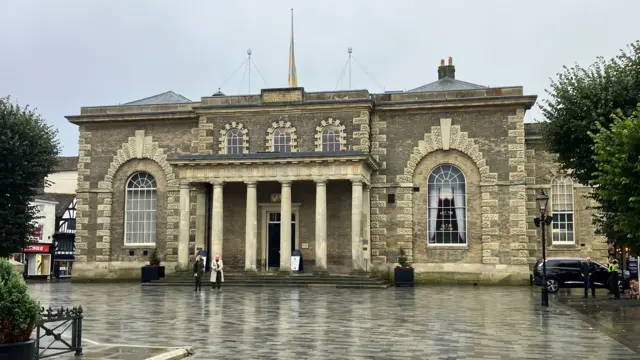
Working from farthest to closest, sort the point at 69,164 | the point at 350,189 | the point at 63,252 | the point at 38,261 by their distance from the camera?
the point at 69,164 → the point at 63,252 → the point at 38,261 → the point at 350,189

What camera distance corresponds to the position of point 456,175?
1228 inches

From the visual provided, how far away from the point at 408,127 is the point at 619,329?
714 inches

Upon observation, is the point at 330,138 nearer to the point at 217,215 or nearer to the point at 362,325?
the point at 217,215

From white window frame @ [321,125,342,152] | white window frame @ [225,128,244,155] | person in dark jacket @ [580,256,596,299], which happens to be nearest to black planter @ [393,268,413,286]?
→ white window frame @ [321,125,342,152]

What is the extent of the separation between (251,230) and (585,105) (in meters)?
15.2

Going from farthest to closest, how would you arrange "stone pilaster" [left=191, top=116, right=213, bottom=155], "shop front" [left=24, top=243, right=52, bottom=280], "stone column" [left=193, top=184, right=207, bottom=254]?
"shop front" [left=24, top=243, right=52, bottom=280] < "stone pilaster" [left=191, top=116, right=213, bottom=155] < "stone column" [left=193, top=184, right=207, bottom=254]

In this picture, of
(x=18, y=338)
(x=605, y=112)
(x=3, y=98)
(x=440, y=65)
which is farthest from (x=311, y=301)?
(x=440, y=65)

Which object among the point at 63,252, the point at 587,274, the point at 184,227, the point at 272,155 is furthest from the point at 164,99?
the point at 587,274

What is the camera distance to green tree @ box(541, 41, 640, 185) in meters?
20.6

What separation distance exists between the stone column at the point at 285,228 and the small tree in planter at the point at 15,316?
68.9 feet

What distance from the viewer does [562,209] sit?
32062mm

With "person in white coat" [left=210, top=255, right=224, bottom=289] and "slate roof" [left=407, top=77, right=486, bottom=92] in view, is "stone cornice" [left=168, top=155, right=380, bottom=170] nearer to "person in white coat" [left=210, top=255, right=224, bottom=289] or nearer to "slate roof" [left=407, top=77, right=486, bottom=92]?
"person in white coat" [left=210, top=255, right=224, bottom=289]

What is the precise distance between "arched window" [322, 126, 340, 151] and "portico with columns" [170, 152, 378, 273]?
68.9 inches

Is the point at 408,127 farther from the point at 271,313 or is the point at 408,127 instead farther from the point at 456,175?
the point at 271,313
